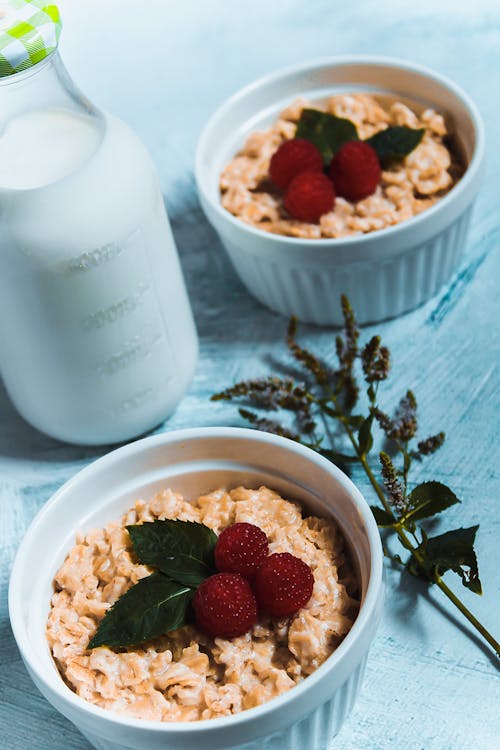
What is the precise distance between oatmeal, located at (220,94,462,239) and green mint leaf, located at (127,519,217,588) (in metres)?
0.59

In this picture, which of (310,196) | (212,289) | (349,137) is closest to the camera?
(310,196)

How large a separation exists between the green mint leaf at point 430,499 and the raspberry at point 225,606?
292mm

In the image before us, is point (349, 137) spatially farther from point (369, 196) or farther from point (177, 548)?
point (177, 548)

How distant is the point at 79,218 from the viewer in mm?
1443

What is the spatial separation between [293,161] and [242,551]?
730 millimetres

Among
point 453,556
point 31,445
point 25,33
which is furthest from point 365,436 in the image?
point 25,33

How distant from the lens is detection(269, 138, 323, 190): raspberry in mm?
1781

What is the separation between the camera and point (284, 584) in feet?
4.16

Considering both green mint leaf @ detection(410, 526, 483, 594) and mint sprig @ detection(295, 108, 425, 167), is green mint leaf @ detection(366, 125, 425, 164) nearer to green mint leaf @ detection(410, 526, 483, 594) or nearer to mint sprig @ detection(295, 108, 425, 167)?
mint sprig @ detection(295, 108, 425, 167)

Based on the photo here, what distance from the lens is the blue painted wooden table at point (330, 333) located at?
4.53ft

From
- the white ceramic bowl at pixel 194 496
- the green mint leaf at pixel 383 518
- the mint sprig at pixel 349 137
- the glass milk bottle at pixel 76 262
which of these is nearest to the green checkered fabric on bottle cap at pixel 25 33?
the glass milk bottle at pixel 76 262

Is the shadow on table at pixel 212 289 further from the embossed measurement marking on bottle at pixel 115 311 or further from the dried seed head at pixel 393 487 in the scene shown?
the dried seed head at pixel 393 487

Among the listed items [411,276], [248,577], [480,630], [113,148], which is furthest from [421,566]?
[113,148]

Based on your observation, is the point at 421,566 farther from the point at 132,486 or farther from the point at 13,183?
the point at 13,183
